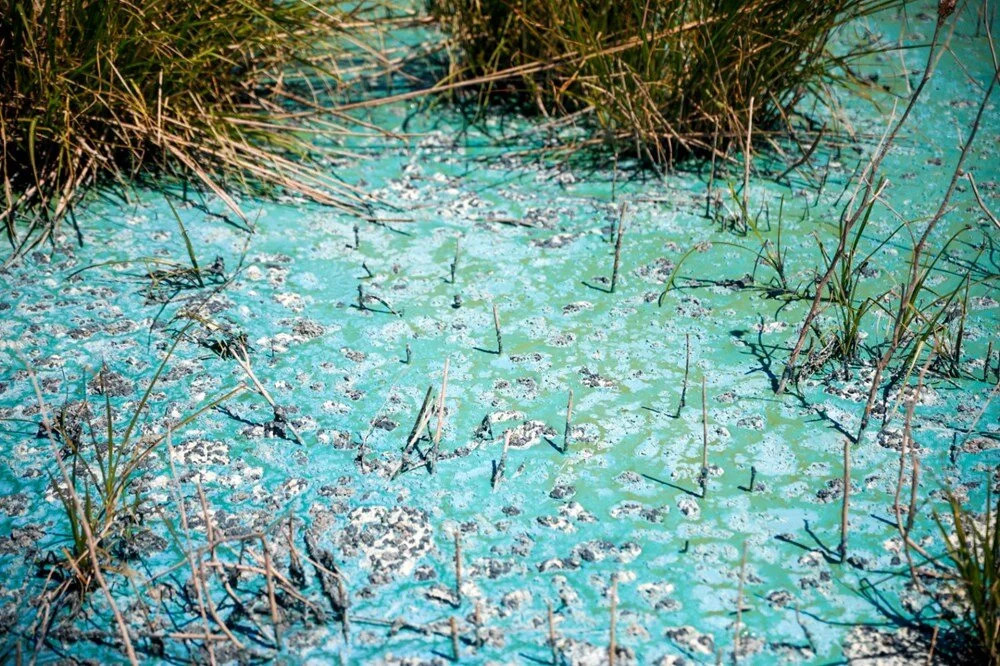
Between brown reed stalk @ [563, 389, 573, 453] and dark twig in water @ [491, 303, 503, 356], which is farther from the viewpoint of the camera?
dark twig in water @ [491, 303, 503, 356]

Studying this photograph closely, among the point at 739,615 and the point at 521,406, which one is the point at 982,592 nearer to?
the point at 739,615

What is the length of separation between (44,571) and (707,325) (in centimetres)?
177

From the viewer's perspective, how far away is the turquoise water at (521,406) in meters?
2.04

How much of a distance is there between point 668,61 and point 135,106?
180 cm

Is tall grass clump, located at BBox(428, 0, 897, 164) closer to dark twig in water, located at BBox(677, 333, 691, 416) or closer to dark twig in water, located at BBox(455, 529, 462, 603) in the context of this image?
dark twig in water, located at BBox(677, 333, 691, 416)

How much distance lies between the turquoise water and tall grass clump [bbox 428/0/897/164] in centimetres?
24

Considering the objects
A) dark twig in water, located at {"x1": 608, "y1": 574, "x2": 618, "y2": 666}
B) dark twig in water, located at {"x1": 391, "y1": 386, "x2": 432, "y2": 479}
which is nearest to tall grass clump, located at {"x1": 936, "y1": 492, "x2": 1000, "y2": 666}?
dark twig in water, located at {"x1": 608, "y1": 574, "x2": 618, "y2": 666}

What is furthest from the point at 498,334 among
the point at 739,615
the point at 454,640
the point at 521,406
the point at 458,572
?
the point at 739,615

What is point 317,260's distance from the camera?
3107mm

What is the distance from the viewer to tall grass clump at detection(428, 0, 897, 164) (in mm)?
3443

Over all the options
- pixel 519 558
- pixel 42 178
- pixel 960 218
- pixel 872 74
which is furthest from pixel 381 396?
pixel 872 74

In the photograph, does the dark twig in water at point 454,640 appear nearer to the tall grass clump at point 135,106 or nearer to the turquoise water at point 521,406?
the turquoise water at point 521,406

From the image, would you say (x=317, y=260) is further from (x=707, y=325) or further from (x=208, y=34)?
(x=707, y=325)

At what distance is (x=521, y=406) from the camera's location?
2561mm
